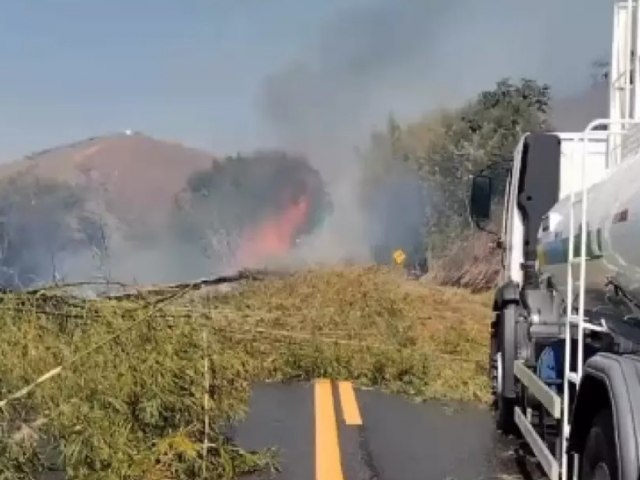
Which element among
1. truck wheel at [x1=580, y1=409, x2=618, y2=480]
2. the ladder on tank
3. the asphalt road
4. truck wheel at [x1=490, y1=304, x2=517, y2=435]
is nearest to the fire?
the asphalt road

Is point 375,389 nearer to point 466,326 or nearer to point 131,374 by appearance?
point 466,326

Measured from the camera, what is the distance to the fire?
94.2 feet

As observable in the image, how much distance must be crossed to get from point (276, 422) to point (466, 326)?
20.2ft

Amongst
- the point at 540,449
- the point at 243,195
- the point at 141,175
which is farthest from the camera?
the point at 243,195

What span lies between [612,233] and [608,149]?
226 cm

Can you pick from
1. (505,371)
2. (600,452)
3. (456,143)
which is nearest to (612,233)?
(600,452)

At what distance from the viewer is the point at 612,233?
18.5 feet

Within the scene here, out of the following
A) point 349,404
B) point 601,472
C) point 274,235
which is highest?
point 601,472

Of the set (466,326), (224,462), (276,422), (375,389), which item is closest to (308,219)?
(466,326)

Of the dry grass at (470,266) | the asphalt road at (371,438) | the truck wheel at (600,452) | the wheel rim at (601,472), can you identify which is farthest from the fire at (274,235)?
the wheel rim at (601,472)

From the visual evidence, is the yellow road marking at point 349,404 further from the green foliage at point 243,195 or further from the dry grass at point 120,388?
the green foliage at point 243,195

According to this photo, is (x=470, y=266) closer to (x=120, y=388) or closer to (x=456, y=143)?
(x=456, y=143)

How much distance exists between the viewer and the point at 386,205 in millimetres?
38625

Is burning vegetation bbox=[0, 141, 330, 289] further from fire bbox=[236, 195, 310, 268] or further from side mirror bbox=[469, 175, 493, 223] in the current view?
side mirror bbox=[469, 175, 493, 223]
